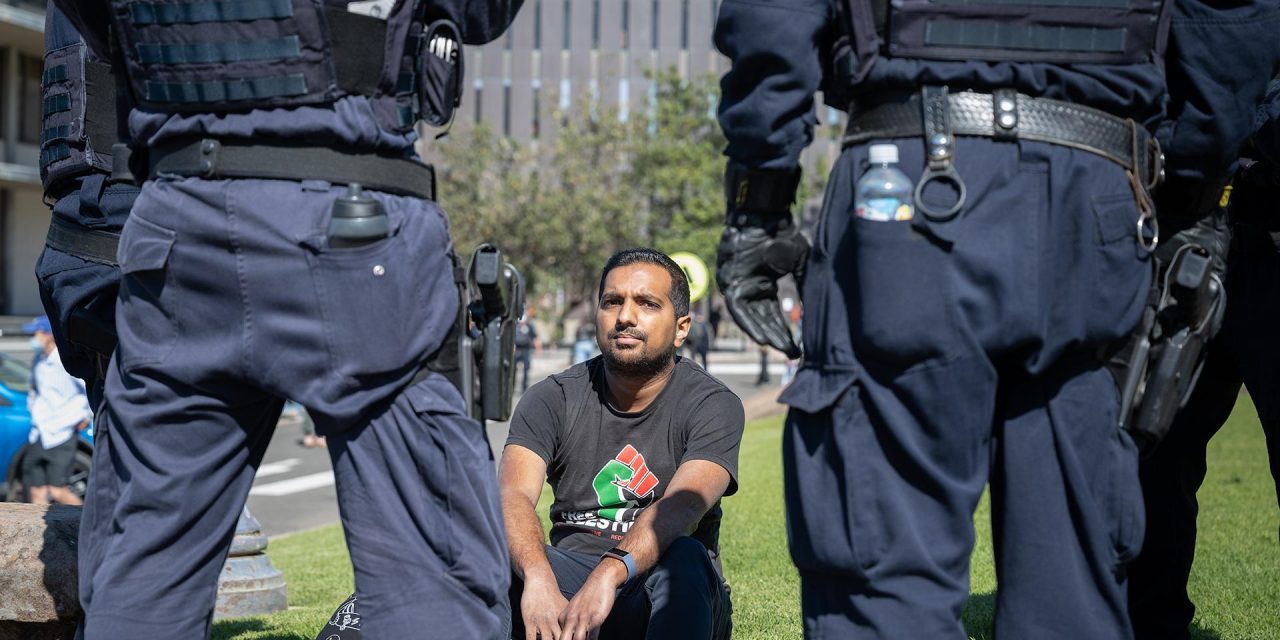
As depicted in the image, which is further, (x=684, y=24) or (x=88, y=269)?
(x=684, y=24)

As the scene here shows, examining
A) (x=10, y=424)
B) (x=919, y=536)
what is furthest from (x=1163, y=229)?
(x=10, y=424)

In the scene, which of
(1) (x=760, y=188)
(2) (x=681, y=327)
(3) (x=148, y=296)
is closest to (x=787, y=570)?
(2) (x=681, y=327)

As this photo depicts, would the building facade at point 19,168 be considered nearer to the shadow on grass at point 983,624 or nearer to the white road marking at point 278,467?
the white road marking at point 278,467

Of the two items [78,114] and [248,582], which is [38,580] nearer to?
[78,114]

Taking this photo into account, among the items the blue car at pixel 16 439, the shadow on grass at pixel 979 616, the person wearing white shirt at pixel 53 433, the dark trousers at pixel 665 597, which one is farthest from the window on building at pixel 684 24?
the dark trousers at pixel 665 597

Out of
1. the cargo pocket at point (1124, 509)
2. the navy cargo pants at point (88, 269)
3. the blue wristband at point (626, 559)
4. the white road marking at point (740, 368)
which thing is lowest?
the white road marking at point (740, 368)

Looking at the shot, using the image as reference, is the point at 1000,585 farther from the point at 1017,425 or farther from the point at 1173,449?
the point at 1173,449

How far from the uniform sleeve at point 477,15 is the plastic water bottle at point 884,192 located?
0.81 meters

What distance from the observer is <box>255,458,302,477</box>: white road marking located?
14.5 metres

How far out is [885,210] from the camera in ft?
8.15

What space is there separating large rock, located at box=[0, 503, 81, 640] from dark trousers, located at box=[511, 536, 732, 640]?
122 cm

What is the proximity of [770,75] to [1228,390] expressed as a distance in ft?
7.44

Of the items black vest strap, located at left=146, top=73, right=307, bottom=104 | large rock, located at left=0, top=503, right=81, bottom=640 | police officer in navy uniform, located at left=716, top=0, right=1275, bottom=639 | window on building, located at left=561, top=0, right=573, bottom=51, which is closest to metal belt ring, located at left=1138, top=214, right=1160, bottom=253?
police officer in navy uniform, located at left=716, top=0, right=1275, bottom=639

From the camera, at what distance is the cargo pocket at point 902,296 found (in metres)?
2.44
